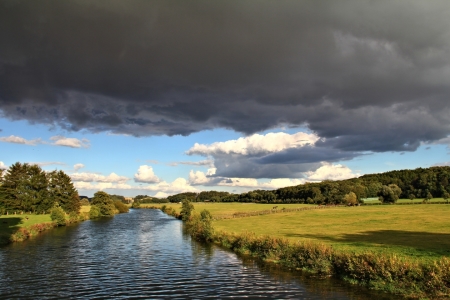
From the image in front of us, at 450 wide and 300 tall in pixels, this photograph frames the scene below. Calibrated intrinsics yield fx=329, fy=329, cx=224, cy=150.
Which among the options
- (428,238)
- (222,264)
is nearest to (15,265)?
(222,264)

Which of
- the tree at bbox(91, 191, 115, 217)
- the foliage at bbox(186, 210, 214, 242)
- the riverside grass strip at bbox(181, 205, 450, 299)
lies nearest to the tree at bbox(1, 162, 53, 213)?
the tree at bbox(91, 191, 115, 217)

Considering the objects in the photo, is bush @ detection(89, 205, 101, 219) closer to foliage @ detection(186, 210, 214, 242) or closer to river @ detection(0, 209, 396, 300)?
foliage @ detection(186, 210, 214, 242)

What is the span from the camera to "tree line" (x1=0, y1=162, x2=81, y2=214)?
115 metres

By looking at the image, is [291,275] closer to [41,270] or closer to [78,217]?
[41,270]

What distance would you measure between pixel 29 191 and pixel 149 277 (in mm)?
103863

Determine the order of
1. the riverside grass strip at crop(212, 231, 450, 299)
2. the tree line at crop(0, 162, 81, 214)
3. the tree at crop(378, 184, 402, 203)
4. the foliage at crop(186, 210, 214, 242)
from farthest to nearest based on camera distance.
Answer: the tree at crop(378, 184, 402, 203)
the tree line at crop(0, 162, 81, 214)
the foliage at crop(186, 210, 214, 242)
the riverside grass strip at crop(212, 231, 450, 299)

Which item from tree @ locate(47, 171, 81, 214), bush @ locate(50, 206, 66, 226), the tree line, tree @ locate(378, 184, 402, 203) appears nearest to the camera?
bush @ locate(50, 206, 66, 226)

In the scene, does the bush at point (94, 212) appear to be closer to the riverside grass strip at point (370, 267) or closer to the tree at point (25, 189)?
the tree at point (25, 189)

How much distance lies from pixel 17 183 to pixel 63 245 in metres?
71.5

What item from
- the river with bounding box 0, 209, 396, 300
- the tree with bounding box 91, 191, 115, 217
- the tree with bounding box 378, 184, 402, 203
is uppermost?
the tree with bounding box 91, 191, 115, 217

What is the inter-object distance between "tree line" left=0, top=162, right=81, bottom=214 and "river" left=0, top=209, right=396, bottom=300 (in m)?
67.1

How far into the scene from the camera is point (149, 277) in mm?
37062

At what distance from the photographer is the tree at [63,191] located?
438 ft

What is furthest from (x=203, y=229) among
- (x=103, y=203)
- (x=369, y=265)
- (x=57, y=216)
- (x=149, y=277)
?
(x=103, y=203)
